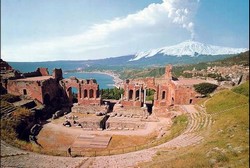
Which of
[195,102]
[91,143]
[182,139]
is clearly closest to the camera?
[182,139]

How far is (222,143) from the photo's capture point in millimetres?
18656

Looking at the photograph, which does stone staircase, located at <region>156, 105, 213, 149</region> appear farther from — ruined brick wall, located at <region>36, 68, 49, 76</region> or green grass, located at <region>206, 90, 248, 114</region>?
ruined brick wall, located at <region>36, 68, 49, 76</region>

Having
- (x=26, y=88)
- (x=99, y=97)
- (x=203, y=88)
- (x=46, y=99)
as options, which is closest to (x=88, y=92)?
(x=99, y=97)

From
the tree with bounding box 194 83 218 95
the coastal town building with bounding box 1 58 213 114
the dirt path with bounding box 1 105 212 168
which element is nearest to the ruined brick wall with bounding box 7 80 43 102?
the coastal town building with bounding box 1 58 213 114

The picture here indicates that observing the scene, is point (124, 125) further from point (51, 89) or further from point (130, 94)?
point (51, 89)

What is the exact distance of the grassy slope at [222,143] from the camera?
1537 centimetres

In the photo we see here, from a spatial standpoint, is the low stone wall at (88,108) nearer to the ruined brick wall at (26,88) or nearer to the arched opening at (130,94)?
the arched opening at (130,94)

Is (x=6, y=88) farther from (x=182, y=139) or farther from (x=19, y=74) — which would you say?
(x=182, y=139)

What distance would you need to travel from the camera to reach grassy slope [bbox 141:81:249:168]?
50.4 feet

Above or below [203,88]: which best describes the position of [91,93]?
below

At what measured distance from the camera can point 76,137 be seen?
33344 millimetres

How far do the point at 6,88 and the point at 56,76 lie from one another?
965 cm

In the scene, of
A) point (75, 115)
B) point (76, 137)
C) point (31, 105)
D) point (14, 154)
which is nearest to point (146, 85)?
point (75, 115)

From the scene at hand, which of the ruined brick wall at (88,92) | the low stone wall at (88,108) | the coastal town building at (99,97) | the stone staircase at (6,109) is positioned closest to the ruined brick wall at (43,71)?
the coastal town building at (99,97)
